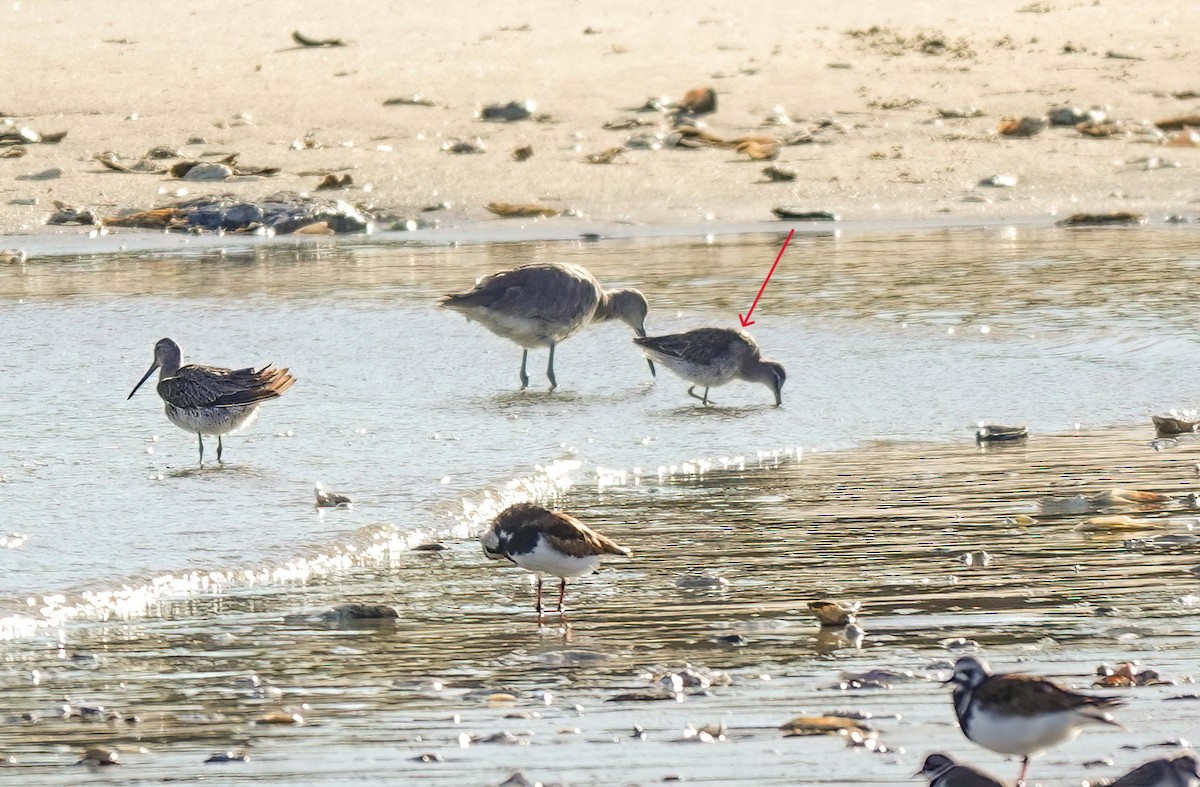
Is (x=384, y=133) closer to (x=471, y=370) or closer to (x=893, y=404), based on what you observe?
(x=471, y=370)

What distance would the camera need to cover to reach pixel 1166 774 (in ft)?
15.3

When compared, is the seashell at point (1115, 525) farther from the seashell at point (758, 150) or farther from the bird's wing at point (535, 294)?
the seashell at point (758, 150)

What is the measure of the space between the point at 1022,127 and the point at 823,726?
1702 centimetres

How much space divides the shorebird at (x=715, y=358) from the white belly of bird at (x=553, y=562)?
15.7ft

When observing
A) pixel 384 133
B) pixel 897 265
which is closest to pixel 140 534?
pixel 897 265

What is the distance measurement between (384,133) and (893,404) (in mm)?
11801

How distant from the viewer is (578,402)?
1196 cm

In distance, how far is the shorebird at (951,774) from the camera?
4.86 metres

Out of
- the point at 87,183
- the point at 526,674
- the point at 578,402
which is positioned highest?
the point at 526,674

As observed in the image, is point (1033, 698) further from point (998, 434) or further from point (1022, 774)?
point (998, 434)

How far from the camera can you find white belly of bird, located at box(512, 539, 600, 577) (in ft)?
23.4

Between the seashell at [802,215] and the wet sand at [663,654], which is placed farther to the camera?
the seashell at [802,215]

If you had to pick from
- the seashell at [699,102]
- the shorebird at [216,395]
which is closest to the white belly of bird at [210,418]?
the shorebird at [216,395]

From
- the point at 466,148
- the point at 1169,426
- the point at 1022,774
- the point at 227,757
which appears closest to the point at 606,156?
the point at 466,148
